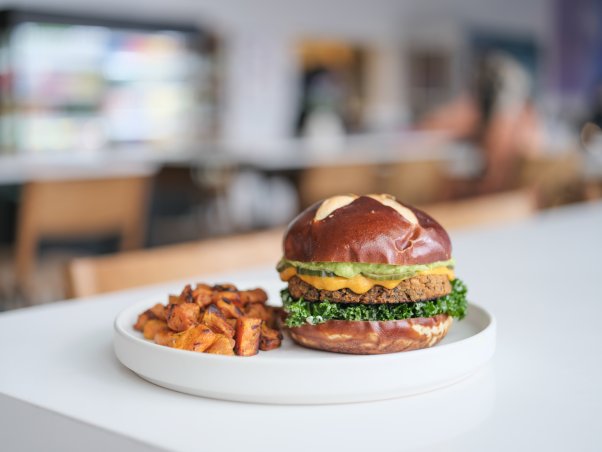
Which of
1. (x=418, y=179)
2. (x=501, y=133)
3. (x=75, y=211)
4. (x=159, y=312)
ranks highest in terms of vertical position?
(x=159, y=312)

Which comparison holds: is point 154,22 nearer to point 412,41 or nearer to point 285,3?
point 285,3

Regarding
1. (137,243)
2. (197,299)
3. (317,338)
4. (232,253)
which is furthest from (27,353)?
(137,243)

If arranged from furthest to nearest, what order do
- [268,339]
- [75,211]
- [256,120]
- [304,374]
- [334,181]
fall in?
1. [256,120]
2. [334,181]
3. [75,211]
4. [268,339]
5. [304,374]

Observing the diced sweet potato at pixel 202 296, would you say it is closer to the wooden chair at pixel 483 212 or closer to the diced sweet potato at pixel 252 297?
the diced sweet potato at pixel 252 297

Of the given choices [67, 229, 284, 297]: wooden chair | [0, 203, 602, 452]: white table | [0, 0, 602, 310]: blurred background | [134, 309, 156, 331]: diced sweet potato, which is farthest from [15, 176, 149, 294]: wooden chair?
[134, 309, 156, 331]: diced sweet potato

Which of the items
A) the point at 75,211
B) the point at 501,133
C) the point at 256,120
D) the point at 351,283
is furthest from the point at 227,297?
the point at 256,120

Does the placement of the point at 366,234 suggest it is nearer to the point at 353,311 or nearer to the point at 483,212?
the point at 353,311
